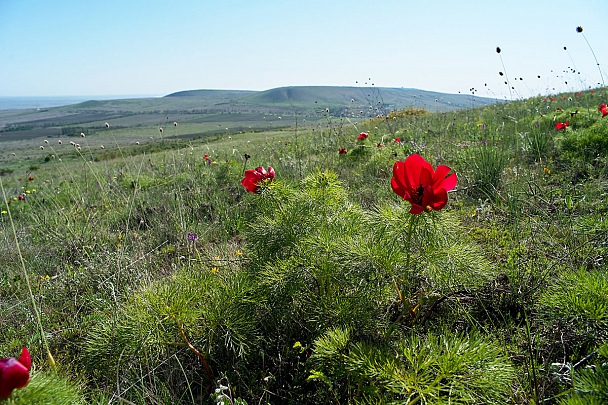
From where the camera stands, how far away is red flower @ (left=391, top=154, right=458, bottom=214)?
1.23 meters

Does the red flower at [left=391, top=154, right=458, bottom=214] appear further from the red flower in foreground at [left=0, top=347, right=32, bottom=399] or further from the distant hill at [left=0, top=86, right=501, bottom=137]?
the distant hill at [left=0, top=86, right=501, bottom=137]

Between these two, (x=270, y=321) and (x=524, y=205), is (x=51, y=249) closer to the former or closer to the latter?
(x=270, y=321)

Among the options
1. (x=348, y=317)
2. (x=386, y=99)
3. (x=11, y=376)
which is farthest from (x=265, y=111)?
(x=11, y=376)

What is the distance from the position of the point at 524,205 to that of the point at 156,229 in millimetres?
3167

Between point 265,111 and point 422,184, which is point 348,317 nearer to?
point 422,184

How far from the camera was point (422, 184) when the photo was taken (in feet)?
4.13

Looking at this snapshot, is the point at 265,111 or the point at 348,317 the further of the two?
the point at 265,111

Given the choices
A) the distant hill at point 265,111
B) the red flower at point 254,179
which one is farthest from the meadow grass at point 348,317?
the distant hill at point 265,111

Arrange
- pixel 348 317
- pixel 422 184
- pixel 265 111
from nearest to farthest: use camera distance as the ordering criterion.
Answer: pixel 422 184, pixel 348 317, pixel 265 111

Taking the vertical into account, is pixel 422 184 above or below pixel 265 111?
below

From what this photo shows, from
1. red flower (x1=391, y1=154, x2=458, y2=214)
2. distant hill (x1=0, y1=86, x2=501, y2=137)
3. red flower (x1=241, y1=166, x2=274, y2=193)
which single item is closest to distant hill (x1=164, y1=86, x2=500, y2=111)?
distant hill (x1=0, y1=86, x2=501, y2=137)

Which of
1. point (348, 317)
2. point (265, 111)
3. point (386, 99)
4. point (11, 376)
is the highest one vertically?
point (265, 111)

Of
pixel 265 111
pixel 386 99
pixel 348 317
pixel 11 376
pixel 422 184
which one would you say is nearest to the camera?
pixel 11 376

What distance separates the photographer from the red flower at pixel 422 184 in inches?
48.3
